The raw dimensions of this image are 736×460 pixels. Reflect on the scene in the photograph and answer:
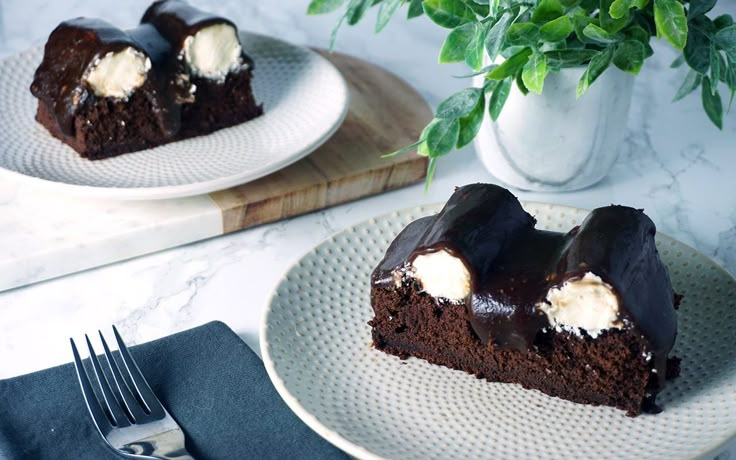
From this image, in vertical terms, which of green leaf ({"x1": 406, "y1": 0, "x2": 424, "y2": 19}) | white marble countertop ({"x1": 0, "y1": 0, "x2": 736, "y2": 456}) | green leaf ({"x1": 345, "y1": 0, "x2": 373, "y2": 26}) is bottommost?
white marble countertop ({"x1": 0, "y1": 0, "x2": 736, "y2": 456})

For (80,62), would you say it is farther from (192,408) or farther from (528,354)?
(528,354)

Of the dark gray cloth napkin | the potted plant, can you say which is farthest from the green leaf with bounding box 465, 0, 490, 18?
the dark gray cloth napkin

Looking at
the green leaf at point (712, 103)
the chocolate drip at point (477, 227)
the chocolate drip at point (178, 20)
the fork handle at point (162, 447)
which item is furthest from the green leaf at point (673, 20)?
the chocolate drip at point (178, 20)

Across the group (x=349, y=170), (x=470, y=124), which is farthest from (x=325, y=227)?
(x=470, y=124)

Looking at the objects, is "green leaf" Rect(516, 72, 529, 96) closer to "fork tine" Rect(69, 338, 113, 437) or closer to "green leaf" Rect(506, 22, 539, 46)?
"green leaf" Rect(506, 22, 539, 46)

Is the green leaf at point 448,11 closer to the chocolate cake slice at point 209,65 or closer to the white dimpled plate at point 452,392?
the white dimpled plate at point 452,392
